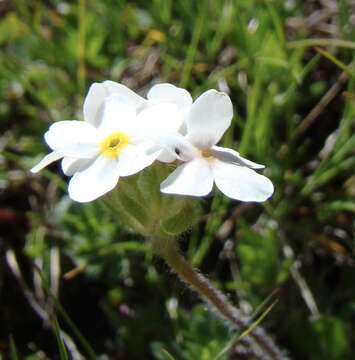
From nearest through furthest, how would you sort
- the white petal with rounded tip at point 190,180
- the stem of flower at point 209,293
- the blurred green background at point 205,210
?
the white petal with rounded tip at point 190,180
the stem of flower at point 209,293
the blurred green background at point 205,210

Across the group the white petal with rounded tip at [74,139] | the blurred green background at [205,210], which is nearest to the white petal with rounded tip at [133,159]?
the white petal with rounded tip at [74,139]

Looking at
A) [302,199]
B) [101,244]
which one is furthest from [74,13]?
[302,199]

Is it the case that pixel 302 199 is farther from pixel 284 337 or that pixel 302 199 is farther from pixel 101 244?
pixel 101 244

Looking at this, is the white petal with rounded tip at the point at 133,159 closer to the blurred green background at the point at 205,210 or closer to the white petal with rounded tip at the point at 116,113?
the white petal with rounded tip at the point at 116,113

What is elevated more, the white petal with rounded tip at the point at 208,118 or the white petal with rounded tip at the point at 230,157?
the white petal with rounded tip at the point at 208,118

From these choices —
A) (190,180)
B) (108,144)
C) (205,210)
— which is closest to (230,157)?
(190,180)

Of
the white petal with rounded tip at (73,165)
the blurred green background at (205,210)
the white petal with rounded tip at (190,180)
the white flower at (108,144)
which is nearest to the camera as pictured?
the white petal with rounded tip at (190,180)
